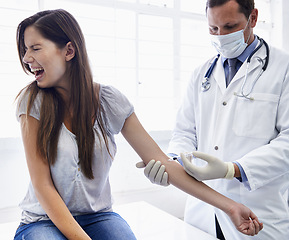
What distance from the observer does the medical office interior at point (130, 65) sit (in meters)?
2.13

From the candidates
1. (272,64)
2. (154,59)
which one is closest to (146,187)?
(154,59)

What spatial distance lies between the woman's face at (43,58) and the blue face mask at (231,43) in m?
0.74

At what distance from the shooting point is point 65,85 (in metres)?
1.30

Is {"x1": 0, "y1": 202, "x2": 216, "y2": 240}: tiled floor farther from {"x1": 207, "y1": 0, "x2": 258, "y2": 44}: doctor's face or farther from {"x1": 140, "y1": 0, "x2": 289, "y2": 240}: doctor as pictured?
{"x1": 207, "y1": 0, "x2": 258, "y2": 44}: doctor's face

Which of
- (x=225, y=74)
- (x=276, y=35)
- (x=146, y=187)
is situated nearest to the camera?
(x=225, y=74)

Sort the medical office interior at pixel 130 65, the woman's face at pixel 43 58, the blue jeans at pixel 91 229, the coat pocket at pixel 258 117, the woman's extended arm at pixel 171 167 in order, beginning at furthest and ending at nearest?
the medical office interior at pixel 130 65 → the coat pocket at pixel 258 117 → the woman's extended arm at pixel 171 167 → the woman's face at pixel 43 58 → the blue jeans at pixel 91 229

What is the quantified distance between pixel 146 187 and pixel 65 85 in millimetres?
1552

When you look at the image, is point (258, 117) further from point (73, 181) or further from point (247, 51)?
point (73, 181)

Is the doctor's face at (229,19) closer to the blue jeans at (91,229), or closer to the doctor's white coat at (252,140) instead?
the doctor's white coat at (252,140)

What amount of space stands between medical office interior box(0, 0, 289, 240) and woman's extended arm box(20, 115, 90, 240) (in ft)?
2.68

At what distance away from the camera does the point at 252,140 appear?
4.74 ft

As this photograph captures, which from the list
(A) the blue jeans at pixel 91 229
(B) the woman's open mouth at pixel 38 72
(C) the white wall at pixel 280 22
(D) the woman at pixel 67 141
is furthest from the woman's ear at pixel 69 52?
(C) the white wall at pixel 280 22

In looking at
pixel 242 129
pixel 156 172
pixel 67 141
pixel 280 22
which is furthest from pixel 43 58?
pixel 280 22

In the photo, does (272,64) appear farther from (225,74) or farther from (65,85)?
(65,85)
